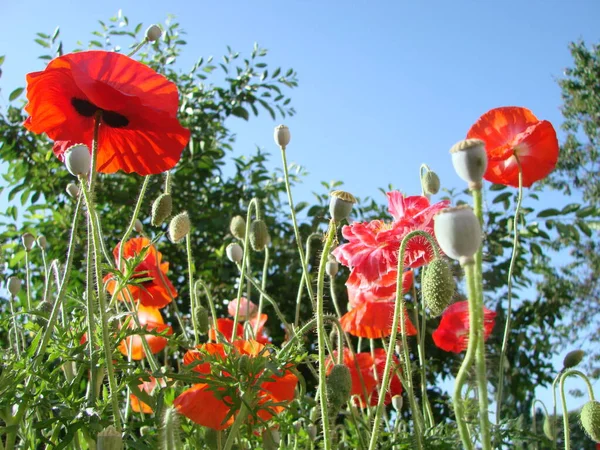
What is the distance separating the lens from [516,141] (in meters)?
1.43

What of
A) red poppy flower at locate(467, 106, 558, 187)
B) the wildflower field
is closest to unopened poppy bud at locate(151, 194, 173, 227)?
the wildflower field

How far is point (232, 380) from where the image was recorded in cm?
111

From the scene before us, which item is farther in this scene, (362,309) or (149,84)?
(362,309)

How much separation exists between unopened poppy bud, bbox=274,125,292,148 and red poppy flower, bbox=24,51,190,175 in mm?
231

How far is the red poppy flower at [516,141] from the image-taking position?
4.73ft

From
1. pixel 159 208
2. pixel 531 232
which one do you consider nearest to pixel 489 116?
pixel 159 208

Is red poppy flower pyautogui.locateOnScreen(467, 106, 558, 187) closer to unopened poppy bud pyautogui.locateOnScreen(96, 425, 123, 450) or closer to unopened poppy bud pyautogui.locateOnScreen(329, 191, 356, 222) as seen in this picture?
unopened poppy bud pyautogui.locateOnScreen(329, 191, 356, 222)

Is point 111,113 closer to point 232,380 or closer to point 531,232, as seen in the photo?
point 232,380

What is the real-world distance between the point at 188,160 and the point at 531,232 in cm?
180

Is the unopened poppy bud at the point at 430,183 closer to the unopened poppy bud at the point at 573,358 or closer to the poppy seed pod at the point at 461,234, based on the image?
the unopened poppy bud at the point at 573,358

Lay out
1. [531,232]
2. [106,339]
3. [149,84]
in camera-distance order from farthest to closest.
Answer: [531,232]
[149,84]
[106,339]

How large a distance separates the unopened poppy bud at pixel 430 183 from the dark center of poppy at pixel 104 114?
67 centimetres

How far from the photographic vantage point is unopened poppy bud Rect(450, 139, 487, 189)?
0.71 m

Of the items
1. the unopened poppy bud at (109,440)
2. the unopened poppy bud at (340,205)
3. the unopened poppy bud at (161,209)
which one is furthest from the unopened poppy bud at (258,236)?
the unopened poppy bud at (109,440)
